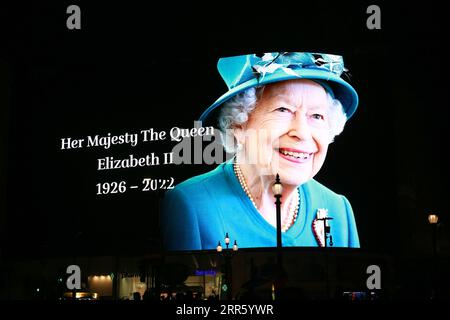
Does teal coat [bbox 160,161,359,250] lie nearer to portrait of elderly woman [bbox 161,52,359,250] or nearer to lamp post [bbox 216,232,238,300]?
portrait of elderly woman [bbox 161,52,359,250]

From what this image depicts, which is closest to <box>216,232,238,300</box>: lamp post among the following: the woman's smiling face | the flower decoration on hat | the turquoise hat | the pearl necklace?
the pearl necklace

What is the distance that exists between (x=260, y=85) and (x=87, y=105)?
1167cm

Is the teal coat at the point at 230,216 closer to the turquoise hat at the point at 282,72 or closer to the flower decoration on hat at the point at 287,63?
the turquoise hat at the point at 282,72

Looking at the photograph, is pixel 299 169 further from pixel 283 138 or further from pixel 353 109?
pixel 353 109

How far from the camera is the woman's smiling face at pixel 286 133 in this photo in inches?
1469

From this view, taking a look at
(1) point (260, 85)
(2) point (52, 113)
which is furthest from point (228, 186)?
(2) point (52, 113)

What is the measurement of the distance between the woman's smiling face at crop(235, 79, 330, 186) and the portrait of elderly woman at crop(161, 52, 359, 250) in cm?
6

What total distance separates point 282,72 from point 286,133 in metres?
3.56

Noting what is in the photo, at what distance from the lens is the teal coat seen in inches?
1446

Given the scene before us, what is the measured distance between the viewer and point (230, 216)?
3681cm

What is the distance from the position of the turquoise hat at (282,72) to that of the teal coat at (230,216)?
4248 millimetres

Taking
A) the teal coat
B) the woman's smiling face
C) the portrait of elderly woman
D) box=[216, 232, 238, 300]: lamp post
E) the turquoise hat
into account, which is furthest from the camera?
the turquoise hat

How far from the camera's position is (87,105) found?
42.3 meters

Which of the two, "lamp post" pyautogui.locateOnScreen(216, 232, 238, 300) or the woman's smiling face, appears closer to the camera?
"lamp post" pyautogui.locateOnScreen(216, 232, 238, 300)
